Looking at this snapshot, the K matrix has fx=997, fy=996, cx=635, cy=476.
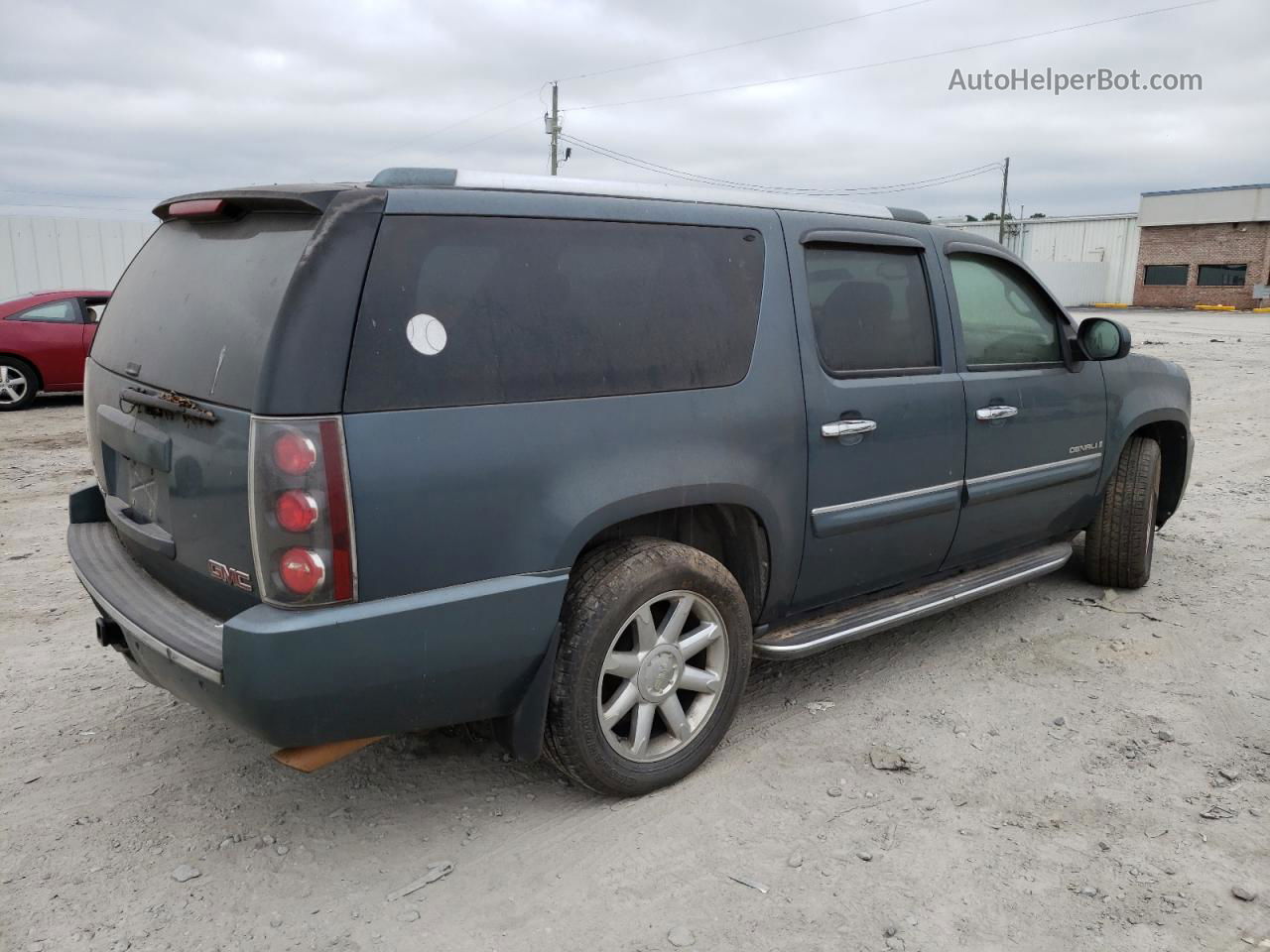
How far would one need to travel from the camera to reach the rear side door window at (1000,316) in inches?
162

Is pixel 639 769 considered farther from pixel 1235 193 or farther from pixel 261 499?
pixel 1235 193

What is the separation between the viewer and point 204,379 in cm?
263

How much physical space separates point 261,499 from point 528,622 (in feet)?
2.51

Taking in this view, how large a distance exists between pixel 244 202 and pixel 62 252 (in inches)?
735

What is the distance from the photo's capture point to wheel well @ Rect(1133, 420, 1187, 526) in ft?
17.2

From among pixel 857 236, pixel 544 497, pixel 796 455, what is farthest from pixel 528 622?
pixel 857 236

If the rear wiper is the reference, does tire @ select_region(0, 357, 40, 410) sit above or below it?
below

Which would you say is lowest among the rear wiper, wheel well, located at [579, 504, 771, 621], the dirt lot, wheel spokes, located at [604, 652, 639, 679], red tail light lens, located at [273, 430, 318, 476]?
the dirt lot

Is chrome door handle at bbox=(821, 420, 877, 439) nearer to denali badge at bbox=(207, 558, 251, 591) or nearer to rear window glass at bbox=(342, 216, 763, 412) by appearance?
rear window glass at bbox=(342, 216, 763, 412)

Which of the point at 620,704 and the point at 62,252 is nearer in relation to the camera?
the point at 620,704

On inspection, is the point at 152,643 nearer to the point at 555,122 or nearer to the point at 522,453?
the point at 522,453

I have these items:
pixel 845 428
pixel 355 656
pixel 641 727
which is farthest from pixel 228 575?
pixel 845 428

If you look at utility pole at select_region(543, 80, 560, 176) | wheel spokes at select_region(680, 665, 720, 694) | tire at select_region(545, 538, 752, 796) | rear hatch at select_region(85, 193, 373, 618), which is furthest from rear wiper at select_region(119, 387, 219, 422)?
utility pole at select_region(543, 80, 560, 176)

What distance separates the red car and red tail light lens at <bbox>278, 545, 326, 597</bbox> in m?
10.4
